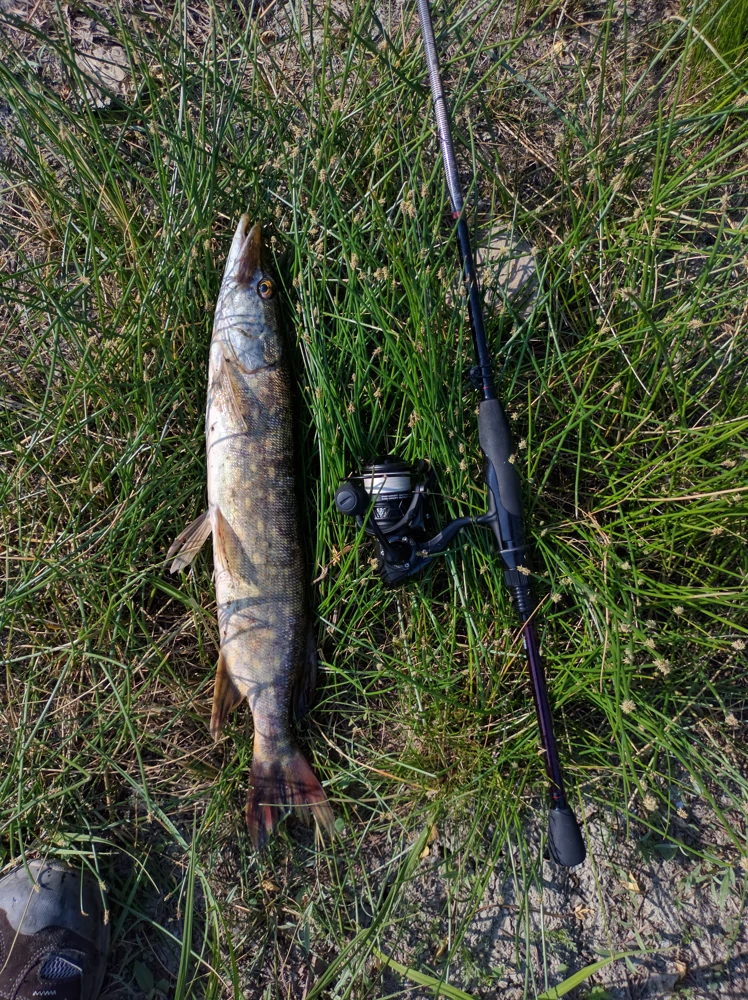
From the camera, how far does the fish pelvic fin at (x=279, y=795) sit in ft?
7.83

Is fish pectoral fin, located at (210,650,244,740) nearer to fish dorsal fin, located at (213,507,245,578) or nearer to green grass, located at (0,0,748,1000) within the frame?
green grass, located at (0,0,748,1000)

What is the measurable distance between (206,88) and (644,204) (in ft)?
5.77

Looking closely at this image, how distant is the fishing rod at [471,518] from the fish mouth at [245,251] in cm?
75

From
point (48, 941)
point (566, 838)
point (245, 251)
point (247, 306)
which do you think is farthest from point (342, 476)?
point (48, 941)

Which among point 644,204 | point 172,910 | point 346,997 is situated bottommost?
point 346,997

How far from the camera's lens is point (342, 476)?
2.41m

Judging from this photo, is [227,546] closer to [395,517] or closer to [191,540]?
[191,540]

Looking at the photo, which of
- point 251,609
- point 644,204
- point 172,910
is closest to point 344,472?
point 251,609

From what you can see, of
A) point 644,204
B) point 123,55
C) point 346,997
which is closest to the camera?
point 346,997

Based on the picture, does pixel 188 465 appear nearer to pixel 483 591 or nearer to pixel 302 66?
pixel 483 591

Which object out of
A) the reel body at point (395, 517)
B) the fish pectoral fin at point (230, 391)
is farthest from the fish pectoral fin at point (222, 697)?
the fish pectoral fin at point (230, 391)

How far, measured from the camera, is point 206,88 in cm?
246

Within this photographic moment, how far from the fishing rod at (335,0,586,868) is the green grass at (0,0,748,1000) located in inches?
6.8

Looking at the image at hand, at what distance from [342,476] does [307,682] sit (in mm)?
821
